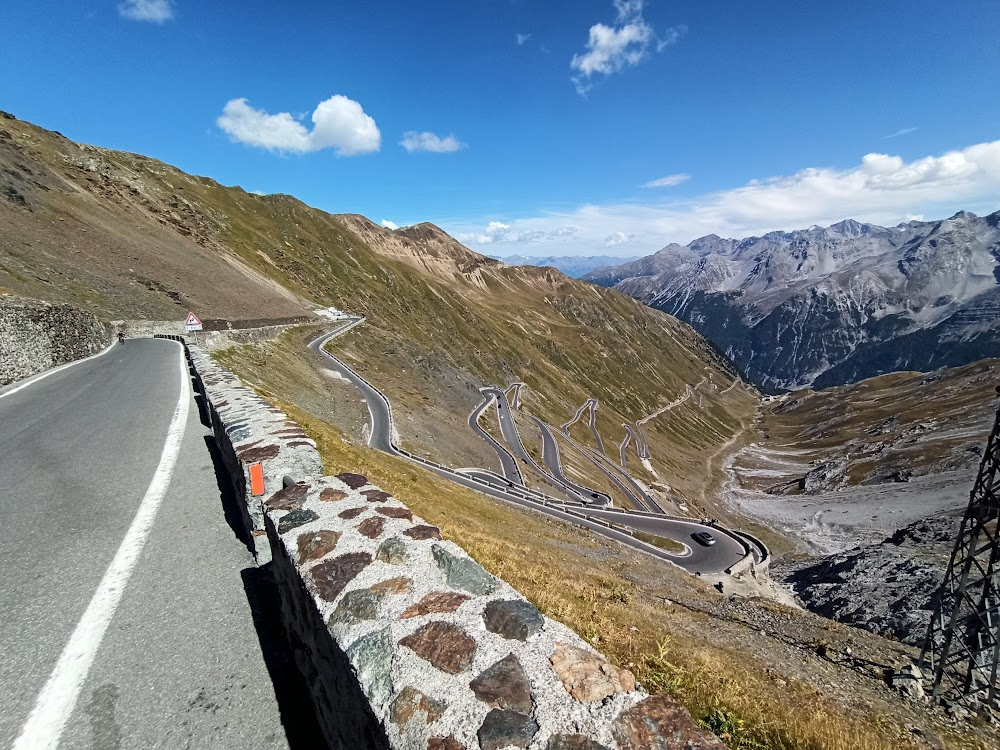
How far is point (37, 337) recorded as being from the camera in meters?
22.9

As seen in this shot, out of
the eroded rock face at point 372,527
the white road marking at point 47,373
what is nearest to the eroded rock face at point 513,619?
the eroded rock face at point 372,527

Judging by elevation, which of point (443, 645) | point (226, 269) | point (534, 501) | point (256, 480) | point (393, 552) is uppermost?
point (226, 269)

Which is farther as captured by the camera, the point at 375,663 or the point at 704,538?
the point at 704,538

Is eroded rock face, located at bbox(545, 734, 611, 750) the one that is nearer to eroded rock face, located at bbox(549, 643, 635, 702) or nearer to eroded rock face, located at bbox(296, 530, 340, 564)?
eroded rock face, located at bbox(549, 643, 635, 702)

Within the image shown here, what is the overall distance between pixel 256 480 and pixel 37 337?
973 inches

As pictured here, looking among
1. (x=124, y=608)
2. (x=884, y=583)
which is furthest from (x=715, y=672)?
(x=884, y=583)

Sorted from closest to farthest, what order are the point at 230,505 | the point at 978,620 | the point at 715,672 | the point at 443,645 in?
the point at 443,645, the point at 715,672, the point at 230,505, the point at 978,620

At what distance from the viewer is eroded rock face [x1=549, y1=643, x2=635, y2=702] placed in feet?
12.2

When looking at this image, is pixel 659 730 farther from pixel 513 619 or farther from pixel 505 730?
pixel 513 619

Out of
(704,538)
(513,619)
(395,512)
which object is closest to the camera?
(513,619)

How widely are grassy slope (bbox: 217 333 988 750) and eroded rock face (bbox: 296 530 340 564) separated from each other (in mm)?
4475

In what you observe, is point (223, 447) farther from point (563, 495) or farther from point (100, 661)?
point (563, 495)

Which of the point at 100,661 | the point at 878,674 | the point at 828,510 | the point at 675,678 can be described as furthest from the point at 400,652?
the point at 828,510

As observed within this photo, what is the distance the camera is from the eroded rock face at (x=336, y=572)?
4.70 meters
